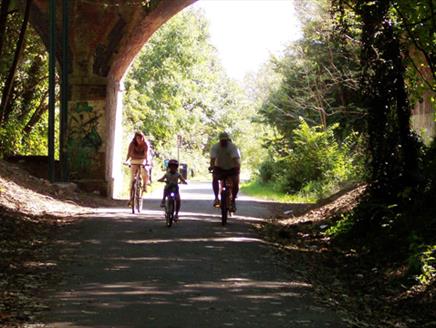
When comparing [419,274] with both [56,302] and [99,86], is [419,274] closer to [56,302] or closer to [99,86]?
[56,302]

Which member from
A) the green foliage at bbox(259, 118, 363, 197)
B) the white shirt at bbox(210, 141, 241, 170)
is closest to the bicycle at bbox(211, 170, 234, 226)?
the white shirt at bbox(210, 141, 241, 170)

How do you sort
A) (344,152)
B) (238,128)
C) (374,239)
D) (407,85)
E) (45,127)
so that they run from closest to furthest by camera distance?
(374,239), (407,85), (344,152), (45,127), (238,128)

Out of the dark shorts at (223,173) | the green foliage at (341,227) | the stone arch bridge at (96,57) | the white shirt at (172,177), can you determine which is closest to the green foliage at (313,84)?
the stone arch bridge at (96,57)

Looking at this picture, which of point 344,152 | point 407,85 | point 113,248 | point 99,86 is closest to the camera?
point 113,248

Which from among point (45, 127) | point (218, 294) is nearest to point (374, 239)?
point (218, 294)

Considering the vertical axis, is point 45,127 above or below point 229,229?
above

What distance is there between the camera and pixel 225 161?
14.8m

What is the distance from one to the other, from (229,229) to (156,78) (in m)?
23.5

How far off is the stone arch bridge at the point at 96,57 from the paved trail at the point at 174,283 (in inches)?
353

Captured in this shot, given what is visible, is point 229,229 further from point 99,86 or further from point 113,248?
point 99,86

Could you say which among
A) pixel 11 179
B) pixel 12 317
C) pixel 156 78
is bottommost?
pixel 12 317

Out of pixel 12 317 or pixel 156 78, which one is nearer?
pixel 12 317

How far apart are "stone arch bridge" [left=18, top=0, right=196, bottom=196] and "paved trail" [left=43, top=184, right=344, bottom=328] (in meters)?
8.97

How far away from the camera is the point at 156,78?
3628cm
